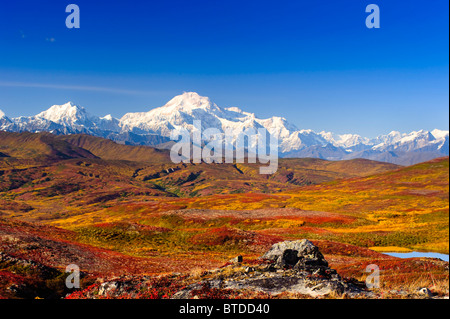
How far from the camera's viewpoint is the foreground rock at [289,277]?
625 inches

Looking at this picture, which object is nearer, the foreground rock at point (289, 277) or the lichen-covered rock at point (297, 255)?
the foreground rock at point (289, 277)

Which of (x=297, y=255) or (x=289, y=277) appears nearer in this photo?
(x=289, y=277)

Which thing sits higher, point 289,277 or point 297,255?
point 289,277

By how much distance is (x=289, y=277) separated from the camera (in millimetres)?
18203

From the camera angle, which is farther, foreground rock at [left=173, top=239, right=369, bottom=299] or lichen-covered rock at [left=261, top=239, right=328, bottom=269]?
lichen-covered rock at [left=261, top=239, right=328, bottom=269]

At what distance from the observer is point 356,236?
2731 inches

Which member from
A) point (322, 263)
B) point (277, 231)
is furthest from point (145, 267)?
point (277, 231)

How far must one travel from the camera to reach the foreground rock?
15883 millimetres
